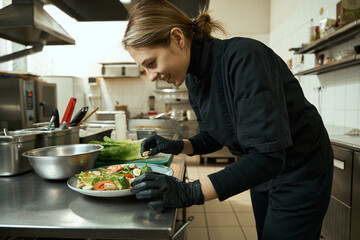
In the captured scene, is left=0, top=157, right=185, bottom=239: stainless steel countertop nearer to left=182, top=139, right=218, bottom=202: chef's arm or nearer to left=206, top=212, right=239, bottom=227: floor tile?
left=182, top=139, right=218, bottom=202: chef's arm

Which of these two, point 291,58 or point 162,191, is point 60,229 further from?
point 291,58

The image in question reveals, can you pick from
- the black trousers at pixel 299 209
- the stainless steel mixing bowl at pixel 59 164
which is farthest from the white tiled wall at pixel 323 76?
the stainless steel mixing bowl at pixel 59 164

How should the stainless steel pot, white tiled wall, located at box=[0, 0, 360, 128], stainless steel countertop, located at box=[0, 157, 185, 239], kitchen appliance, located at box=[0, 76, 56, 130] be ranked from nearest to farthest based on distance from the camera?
stainless steel countertop, located at box=[0, 157, 185, 239], the stainless steel pot, kitchen appliance, located at box=[0, 76, 56, 130], white tiled wall, located at box=[0, 0, 360, 128]

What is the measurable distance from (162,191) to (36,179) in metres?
0.62

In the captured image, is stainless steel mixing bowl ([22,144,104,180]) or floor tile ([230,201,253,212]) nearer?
stainless steel mixing bowl ([22,144,104,180])

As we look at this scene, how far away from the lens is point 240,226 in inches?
96.3

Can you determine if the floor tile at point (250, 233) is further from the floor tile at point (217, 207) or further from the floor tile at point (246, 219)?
the floor tile at point (217, 207)

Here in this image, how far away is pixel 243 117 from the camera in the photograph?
751 millimetres

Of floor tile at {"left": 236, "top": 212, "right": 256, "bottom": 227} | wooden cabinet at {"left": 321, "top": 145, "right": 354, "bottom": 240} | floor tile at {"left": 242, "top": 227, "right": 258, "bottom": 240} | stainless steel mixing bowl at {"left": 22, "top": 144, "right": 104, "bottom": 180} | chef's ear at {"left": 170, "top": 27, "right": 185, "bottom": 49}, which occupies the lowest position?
floor tile at {"left": 236, "top": 212, "right": 256, "bottom": 227}

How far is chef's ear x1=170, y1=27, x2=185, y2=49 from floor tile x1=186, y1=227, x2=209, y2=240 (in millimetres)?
1831

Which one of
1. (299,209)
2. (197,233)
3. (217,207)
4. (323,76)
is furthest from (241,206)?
(299,209)

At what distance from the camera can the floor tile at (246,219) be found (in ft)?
8.15

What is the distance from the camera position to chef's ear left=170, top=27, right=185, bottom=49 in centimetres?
88

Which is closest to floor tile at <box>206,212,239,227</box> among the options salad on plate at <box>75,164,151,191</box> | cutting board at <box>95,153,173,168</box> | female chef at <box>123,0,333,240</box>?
cutting board at <box>95,153,173,168</box>
